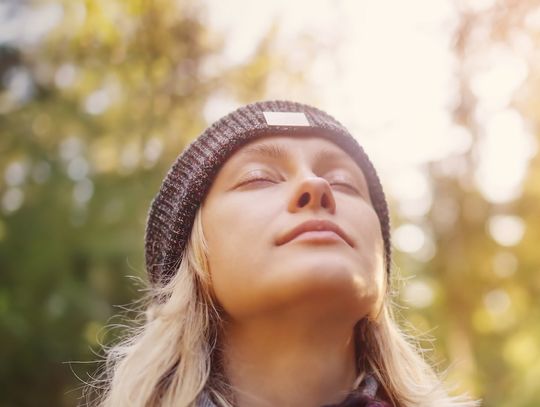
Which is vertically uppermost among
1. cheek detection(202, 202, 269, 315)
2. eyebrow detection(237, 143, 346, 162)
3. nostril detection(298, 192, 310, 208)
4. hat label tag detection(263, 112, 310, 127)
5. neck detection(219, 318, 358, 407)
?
hat label tag detection(263, 112, 310, 127)

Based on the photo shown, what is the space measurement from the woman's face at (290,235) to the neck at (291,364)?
0.06 m

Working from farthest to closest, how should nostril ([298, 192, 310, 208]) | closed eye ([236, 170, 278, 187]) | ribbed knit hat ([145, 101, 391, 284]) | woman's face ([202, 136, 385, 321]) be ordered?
ribbed knit hat ([145, 101, 391, 284]) < closed eye ([236, 170, 278, 187]) < nostril ([298, 192, 310, 208]) < woman's face ([202, 136, 385, 321])

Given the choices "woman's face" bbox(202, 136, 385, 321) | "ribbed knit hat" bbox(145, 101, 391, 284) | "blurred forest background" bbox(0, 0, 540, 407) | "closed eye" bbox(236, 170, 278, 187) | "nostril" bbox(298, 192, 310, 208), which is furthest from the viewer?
"blurred forest background" bbox(0, 0, 540, 407)

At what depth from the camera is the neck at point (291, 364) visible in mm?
1761

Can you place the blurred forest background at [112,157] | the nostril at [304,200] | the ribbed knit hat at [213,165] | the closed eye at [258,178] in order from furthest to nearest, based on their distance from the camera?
1. the blurred forest background at [112,157]
2. the ribbed knit hat at [213,165]
3. the closed eye at [258,178]
4. the nostril at [304,200]

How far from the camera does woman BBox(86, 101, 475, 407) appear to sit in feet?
5.62

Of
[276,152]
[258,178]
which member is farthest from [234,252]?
[276,152]

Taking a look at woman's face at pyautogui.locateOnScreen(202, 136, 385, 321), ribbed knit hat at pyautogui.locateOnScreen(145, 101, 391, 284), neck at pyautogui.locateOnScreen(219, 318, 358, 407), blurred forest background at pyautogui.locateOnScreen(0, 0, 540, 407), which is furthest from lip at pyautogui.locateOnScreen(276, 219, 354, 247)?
blurred forest background at pyautogui.locateOnScreen(0, 0, 540, 407)

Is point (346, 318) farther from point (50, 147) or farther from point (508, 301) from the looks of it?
point (508, 301)

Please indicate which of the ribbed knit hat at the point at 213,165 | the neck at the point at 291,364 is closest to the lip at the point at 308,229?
the neck at the point at 291,364

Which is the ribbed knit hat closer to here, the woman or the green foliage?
the woman

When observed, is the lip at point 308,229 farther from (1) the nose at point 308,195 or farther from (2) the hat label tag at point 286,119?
(2) the hat label tag at point 286,119

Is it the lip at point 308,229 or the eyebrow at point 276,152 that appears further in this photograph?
the eyebrow at point 276,152

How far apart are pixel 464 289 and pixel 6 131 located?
5494 millimetres
